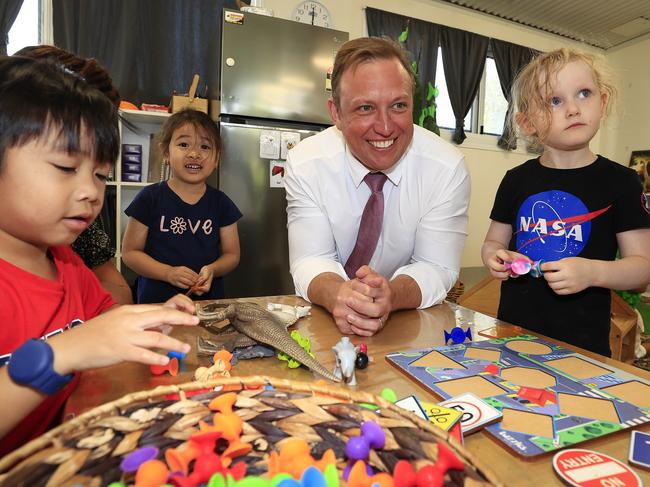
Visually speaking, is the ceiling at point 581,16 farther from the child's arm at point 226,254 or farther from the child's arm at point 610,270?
the child's arm at point 610,270

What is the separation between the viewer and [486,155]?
4.93m

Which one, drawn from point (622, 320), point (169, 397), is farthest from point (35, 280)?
point (622, 320)

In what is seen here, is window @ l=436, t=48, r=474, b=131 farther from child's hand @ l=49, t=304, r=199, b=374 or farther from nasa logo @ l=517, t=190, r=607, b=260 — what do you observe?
child's hand @ l=49, t=304, r=199, b=374

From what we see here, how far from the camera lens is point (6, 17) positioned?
2.72m

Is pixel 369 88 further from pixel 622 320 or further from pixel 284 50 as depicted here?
pixel 284 50

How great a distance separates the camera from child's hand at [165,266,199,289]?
1.58 metres

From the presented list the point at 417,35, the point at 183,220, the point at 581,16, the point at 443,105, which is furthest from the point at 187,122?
the point at 581,16

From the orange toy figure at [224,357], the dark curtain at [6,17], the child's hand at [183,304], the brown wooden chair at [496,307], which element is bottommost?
the brown wooden chair at [496,307]

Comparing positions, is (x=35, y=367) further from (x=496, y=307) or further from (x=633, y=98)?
(x=633, y=98)

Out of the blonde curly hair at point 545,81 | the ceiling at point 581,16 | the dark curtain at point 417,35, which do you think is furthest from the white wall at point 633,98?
the blonde curly hair at point 545,81

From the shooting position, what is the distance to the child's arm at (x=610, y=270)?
918 millimetres

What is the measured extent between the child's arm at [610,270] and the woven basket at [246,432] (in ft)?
2.05

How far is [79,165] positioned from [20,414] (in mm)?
357

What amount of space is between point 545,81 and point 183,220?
1360 millimetres
